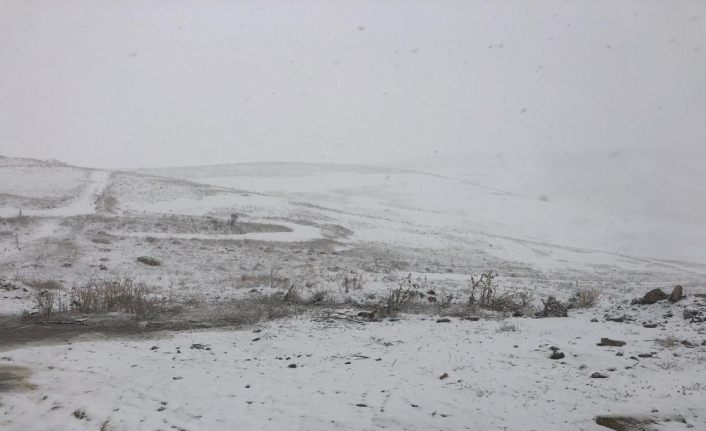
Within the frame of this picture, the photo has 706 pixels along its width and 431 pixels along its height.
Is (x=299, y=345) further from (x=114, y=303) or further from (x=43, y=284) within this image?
(x=43, y=284)

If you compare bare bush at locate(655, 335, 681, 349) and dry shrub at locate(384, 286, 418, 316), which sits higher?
bare bush at locate(655, 335, 681, 349)

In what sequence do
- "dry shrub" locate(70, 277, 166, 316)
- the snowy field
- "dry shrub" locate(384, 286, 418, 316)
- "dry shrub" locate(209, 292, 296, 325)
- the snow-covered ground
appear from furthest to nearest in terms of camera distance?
"dry shrub" locate(384, 286, 418, 316) < "dry shrub" locate(70, 277, 166, 316) < "dry shrub" locate(209, 292, 296, 325) < the snowy field < the snow-covered ground

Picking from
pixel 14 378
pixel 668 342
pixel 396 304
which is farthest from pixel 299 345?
pixel 668 342

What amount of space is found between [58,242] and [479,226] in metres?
31.8

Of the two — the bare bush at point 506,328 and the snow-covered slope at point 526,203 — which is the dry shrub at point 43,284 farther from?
the snow-covered slope at point 526,203

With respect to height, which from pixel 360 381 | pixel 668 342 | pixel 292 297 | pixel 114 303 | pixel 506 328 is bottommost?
pixel 114 303

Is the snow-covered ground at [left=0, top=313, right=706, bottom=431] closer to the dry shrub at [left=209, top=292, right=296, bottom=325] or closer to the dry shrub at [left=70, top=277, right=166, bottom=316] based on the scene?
the dry shrub at [left=209, top=292, right=296, bottom=325]

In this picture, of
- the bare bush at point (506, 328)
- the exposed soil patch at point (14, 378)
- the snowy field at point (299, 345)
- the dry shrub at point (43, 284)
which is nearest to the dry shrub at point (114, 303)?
the snowy field at point (299, 345)

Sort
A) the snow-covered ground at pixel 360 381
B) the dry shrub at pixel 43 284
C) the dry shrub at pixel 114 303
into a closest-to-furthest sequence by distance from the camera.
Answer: the snow-covered ground at pixel 360 381 → the dry shrub at pixel 114 303 → the dry shrub at pixel 43 284

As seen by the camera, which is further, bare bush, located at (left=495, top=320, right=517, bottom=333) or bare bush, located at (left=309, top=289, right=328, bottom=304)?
bare bush, located at (left=309, top=289, right=328, bottom=304)

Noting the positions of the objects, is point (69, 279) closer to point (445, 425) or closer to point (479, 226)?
point (445, 425)

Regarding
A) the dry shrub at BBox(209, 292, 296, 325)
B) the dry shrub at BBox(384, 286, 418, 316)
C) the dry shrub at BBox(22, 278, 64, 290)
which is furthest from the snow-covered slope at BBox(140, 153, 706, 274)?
the dry shrub at BBox(22, 278, 64, 290)

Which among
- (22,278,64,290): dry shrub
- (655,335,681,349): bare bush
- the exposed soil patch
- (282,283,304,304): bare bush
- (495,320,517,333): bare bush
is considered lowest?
(22,278,64,290): dry shrub

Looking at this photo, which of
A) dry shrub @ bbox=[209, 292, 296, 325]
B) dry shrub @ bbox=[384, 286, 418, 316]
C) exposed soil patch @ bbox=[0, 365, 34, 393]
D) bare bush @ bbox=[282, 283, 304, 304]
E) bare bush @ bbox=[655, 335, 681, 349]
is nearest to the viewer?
exposed soil patch @ bbox=[0, 365, 34, 393]
